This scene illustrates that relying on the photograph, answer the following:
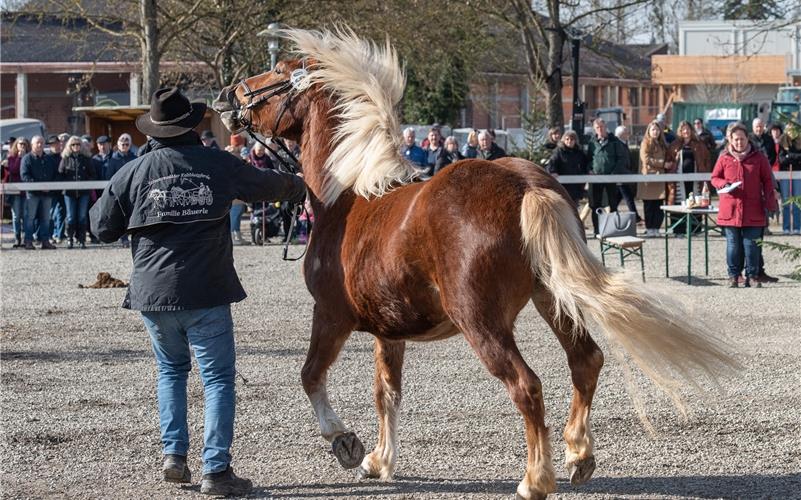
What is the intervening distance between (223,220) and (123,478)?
1.41m

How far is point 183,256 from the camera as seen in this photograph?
5363 mm

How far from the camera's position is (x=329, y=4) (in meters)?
24.9

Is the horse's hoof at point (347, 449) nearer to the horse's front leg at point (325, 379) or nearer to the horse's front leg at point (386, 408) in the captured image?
the horse's front leg at point (325, 379)

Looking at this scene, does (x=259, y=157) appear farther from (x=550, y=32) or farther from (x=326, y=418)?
(x=326, y=418)

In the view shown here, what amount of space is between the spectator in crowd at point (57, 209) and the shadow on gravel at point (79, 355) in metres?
10.1

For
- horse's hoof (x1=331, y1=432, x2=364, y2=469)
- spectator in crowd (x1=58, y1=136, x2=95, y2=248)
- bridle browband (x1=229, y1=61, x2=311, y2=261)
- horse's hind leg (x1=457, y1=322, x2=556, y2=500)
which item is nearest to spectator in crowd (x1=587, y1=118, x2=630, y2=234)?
spectator in crowd (x1=58, y1=136, x2=95, y2=248)

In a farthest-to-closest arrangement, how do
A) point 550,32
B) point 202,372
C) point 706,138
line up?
point 550,32
point 706,138
point 202,372

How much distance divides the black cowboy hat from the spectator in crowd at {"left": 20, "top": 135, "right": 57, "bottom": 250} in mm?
13822

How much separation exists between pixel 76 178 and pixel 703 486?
596 inches

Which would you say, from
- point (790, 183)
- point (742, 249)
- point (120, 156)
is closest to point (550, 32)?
point (790, 183)

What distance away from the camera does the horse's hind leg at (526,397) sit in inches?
190

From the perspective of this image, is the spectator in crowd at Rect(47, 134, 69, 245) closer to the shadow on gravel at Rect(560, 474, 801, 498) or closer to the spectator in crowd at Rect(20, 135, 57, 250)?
the spectator in crowd at Rect(20, 135, 57, 250)

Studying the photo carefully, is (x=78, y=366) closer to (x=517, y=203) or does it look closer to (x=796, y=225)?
(x=517, y=203)

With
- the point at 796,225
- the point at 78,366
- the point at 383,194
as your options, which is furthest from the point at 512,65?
the point at 383,194
